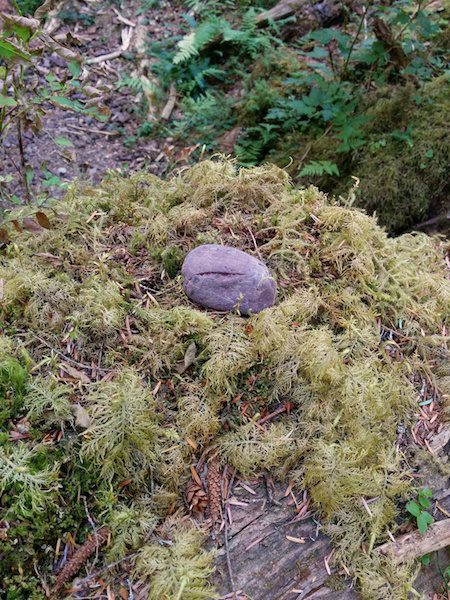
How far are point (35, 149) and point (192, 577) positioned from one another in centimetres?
531

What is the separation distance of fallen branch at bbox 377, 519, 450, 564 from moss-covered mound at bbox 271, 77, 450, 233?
9.05 ft

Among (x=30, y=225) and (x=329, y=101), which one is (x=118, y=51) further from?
(x=30, y=225)

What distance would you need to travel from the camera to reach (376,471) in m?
2.09

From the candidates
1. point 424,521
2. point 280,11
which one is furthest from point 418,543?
point 280,11

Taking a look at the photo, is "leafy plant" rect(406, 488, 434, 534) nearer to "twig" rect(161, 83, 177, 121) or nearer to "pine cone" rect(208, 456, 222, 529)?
"pine cone" rect(208, 456, 222, 529)

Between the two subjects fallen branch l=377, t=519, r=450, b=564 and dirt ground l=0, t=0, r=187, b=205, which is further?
dirt ground l=0, t=0, r=187, b=205

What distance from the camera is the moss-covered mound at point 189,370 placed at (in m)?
1.81

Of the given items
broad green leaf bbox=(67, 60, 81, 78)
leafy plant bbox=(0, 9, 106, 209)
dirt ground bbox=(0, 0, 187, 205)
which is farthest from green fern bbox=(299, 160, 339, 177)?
broad green leaf bbox=(67, 60, 81, 78)

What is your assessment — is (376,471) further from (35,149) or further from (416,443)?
(35,149)

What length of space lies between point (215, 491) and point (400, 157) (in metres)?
3.55

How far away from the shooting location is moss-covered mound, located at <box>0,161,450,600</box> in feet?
5.94

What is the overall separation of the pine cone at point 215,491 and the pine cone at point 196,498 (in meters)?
0.03

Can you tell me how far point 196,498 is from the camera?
1932mm

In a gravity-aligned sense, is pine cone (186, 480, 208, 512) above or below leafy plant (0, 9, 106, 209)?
below
